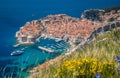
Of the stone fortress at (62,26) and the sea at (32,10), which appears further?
the stone fortress at (62,26)

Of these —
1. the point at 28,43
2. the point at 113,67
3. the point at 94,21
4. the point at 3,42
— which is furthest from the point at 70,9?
the point at 113,67

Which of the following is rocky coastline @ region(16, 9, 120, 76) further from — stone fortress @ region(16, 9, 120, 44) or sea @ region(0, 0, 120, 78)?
sea @ region(0, 0, 120, 78)

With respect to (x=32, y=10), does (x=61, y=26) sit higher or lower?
lower

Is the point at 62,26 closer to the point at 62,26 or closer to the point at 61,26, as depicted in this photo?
the point at 62,26

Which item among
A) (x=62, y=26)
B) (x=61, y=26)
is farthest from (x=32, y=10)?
(x=62, y=26)

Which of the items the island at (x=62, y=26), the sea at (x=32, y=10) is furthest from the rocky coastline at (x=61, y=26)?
the sea at (x=32, y=10)

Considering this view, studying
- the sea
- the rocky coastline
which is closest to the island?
the rocky coastline

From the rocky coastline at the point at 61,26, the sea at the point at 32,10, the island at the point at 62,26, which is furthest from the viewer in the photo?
the rocky coastline at the point at 61,26

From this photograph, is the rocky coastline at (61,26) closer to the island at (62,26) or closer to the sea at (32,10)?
the island at (62,26)

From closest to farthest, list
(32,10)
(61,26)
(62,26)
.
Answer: (62,26), (61,26), (32,10)

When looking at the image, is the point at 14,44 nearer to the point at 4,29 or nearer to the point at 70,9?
the point at 4,29

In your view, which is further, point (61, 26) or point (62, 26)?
point (61, 26)
